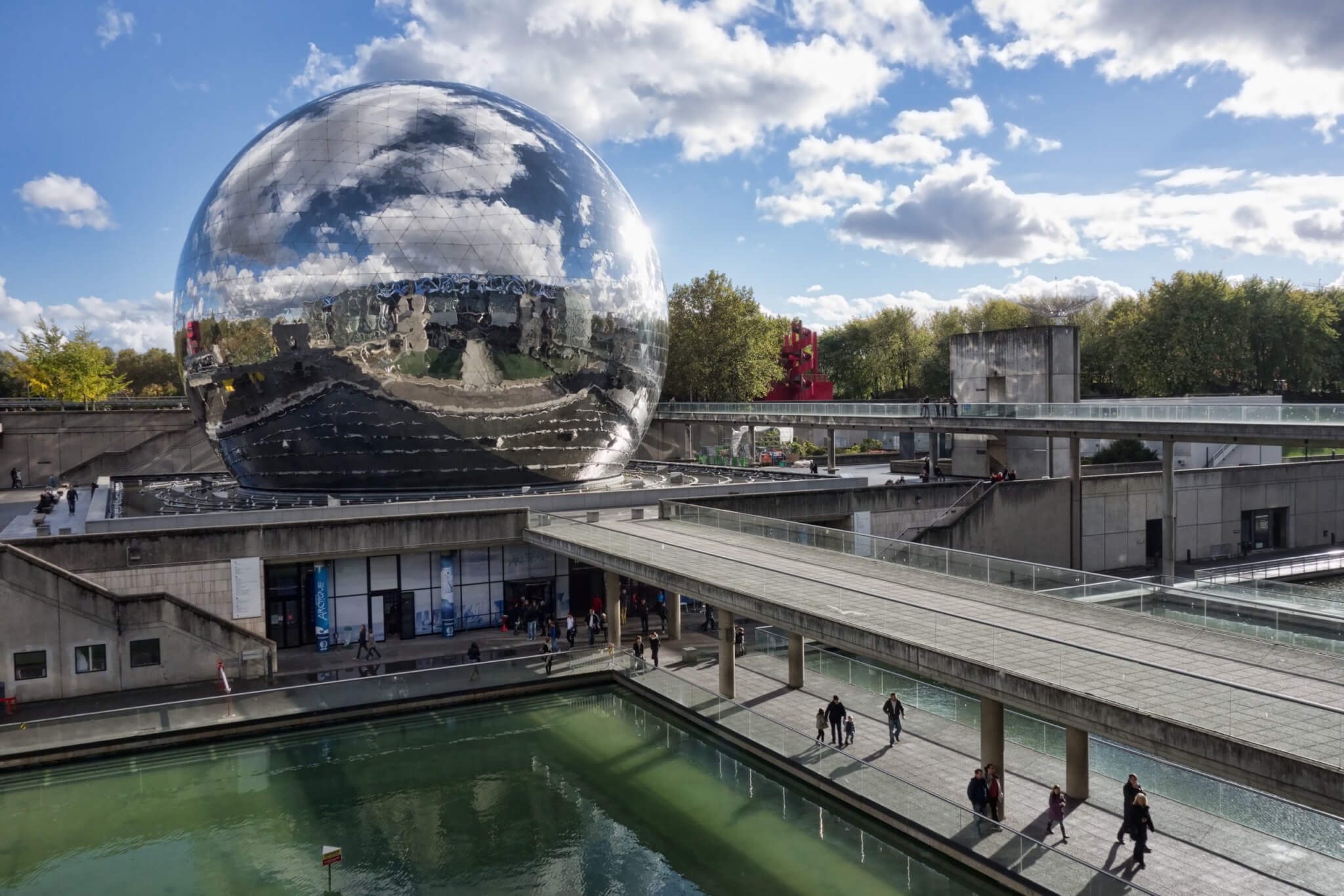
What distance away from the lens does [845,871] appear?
46.5 ft

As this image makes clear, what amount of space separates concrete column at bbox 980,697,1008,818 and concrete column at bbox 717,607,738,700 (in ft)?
20.3

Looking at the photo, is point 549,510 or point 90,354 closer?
point 549,510

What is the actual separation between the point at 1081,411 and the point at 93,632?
2917 cm

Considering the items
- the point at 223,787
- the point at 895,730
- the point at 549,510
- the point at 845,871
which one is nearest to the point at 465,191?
the point at 549,510

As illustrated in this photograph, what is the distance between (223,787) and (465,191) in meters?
17.1

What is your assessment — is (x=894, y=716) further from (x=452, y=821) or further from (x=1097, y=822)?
(x=452, y=821)

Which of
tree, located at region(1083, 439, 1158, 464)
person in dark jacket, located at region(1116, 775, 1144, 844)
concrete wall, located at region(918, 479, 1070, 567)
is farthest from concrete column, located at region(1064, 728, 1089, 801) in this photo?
tree, located at region(1083, 439, 1158, 464)

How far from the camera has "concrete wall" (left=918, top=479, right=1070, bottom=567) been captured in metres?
34.4

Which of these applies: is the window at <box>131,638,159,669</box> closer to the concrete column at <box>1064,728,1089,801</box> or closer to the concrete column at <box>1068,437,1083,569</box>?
the concrete column at <box>1064,728,1089,801</box>

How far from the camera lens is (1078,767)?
15.5 m

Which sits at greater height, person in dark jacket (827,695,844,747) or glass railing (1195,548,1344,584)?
glass railing (1195,548,1344,584)

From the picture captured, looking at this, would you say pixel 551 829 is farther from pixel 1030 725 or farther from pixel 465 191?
pixel 465 191

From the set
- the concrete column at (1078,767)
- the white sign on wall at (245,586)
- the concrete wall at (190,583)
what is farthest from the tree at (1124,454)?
the concrete wall at (190,583)

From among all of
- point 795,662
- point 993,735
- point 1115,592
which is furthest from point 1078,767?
point 795,662
